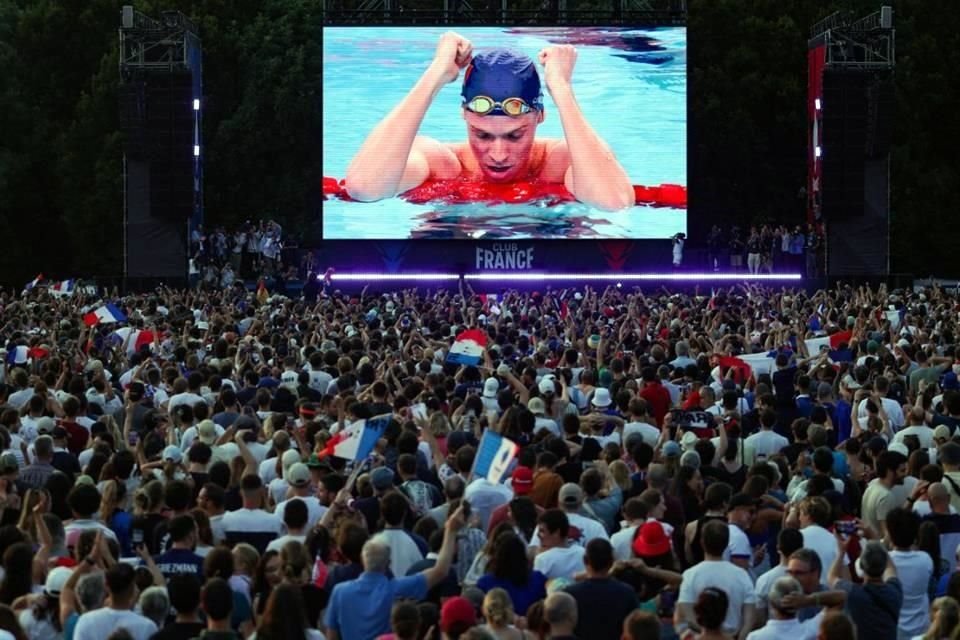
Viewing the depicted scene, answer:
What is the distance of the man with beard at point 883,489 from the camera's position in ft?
35.3

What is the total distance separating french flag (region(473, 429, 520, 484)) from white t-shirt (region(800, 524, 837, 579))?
1.46m

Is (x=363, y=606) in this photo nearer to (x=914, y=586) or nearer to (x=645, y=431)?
(x=914, y=586)

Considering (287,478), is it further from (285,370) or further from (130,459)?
(285,370)

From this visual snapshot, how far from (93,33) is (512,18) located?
52.0 ft

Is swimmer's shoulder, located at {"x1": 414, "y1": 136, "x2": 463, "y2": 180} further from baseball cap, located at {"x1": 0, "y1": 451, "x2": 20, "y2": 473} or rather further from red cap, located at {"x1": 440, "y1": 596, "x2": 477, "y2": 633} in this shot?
red cap, located at {"x1": 440, "y1": 596, "x2": 477, "y2": 633}

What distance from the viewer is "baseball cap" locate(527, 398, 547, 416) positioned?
1326cm

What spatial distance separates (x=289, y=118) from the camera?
48.3 metres

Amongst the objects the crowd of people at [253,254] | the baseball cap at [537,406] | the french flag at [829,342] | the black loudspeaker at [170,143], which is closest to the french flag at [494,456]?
Answer: the baseball cap at [537,406]

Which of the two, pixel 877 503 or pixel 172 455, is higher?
pixel 172 455

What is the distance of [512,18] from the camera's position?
39.2m

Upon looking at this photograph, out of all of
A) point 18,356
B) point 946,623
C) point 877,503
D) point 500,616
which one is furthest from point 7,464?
point 18,356

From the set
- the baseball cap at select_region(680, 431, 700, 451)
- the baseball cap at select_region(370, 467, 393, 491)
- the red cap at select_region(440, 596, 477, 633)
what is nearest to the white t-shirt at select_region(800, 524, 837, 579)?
the baseball cap at select_region(370, 467, 393, 491)

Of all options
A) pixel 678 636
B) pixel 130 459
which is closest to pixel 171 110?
pixel 130 459

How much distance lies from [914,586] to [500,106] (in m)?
30.0
